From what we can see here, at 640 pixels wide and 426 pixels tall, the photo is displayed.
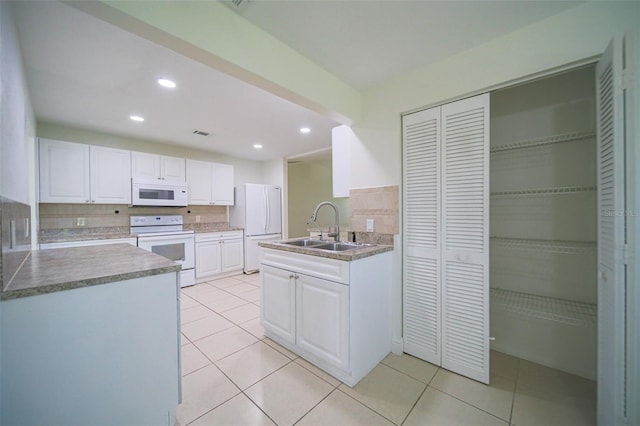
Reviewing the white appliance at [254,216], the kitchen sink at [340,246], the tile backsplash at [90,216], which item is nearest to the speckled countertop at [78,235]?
the tile backsplash at [90,216]

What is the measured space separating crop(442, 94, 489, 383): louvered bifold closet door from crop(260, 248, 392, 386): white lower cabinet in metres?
0.49

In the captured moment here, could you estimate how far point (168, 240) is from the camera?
3.82 metres

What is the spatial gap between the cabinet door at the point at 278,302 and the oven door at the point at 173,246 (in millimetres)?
2198

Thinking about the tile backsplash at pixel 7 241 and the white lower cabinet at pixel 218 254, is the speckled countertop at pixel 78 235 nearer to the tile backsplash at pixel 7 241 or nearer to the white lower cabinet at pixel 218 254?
the white lower cabinet at pixel 218 254

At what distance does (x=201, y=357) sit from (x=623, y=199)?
2.88m

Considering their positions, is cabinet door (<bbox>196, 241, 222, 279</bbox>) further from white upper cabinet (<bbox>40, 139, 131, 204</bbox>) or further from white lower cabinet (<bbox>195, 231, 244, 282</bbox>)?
white upper cabinet (<bbox>40, 139, 131, 204</bbox>)

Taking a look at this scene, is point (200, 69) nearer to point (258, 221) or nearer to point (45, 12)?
point (45, 12)

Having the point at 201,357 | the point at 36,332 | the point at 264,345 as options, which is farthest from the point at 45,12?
the point at 264,345

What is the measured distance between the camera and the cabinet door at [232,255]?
4.53 metres

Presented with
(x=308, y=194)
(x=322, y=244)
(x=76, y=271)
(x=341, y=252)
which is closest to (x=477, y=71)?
(x=341, y=252)

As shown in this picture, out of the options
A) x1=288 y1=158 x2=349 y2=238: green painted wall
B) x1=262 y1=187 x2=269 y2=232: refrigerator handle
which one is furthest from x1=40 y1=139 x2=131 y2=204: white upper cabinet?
x1=288 y1=158 x2=349 y2=238: green painted wall

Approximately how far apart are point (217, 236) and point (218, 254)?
328 millimetres

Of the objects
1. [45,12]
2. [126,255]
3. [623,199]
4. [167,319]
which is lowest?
[167,319]

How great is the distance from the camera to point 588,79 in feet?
5.85
